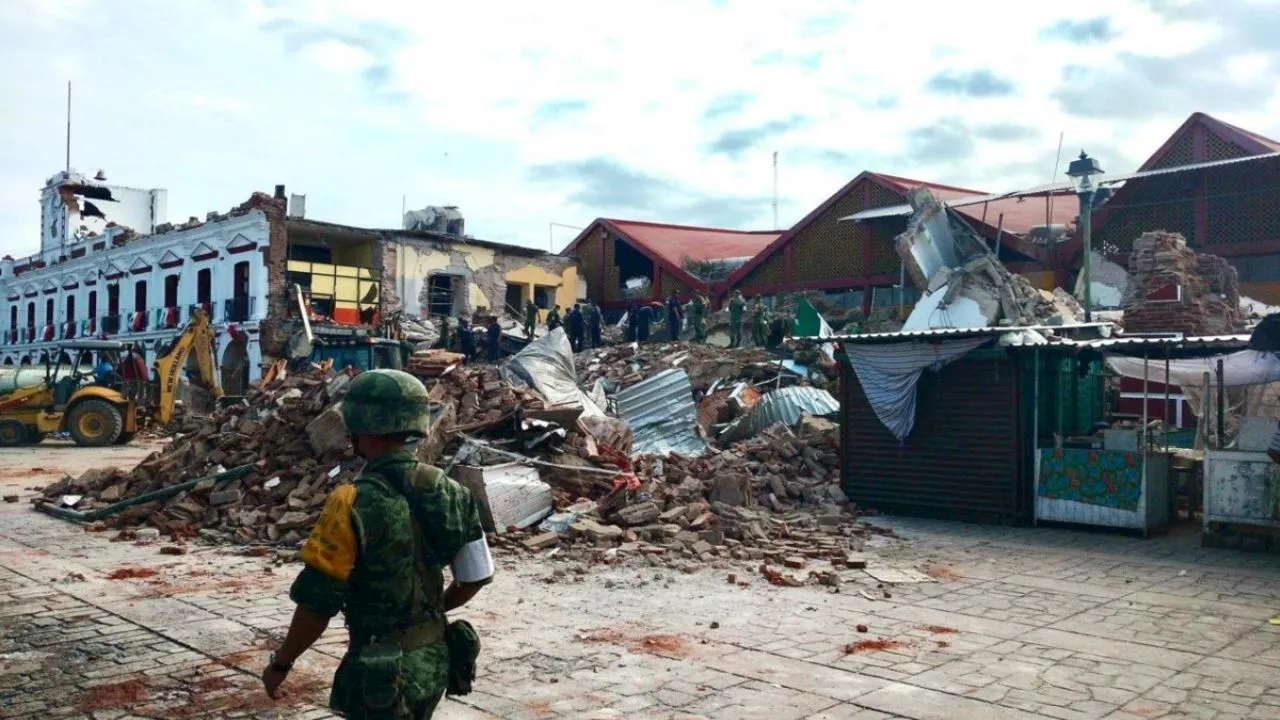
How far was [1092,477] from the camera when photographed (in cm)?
1062

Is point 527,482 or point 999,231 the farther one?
point 999,231

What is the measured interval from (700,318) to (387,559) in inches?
938

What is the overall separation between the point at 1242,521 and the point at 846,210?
19234 millimetres

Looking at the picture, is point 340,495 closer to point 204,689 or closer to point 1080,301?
point 204,689

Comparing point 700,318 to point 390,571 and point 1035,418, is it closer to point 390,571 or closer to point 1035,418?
point 1035,418

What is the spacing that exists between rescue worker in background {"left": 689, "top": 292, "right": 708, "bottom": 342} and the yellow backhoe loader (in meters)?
12.5

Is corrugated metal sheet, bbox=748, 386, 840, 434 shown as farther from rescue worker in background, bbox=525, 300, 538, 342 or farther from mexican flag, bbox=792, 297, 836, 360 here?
rescue worker in background, bbox=525, 300, 538, 342

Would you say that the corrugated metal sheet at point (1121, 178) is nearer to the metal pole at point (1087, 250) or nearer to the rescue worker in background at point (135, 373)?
the metal pole at point (1087, 250)

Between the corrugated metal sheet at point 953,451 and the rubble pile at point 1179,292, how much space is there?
7.41 meters


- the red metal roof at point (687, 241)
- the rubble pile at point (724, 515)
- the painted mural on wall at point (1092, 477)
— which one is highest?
the red metal roof at point (687, 241)

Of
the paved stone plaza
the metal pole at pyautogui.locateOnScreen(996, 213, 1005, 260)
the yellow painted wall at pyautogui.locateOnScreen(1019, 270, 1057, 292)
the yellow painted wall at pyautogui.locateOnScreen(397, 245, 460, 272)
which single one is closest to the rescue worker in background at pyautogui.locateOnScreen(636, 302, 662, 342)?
the yellow painted wall at pyautogui.locateOnScreen(397, 245, 460, 272)

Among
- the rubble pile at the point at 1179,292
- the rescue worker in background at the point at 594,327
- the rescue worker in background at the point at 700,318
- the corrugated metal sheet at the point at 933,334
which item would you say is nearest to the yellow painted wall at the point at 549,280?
the rescue worker in background at the point at 594,327

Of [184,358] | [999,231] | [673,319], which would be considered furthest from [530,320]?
[999,231]

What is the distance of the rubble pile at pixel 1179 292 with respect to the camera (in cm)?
1666
